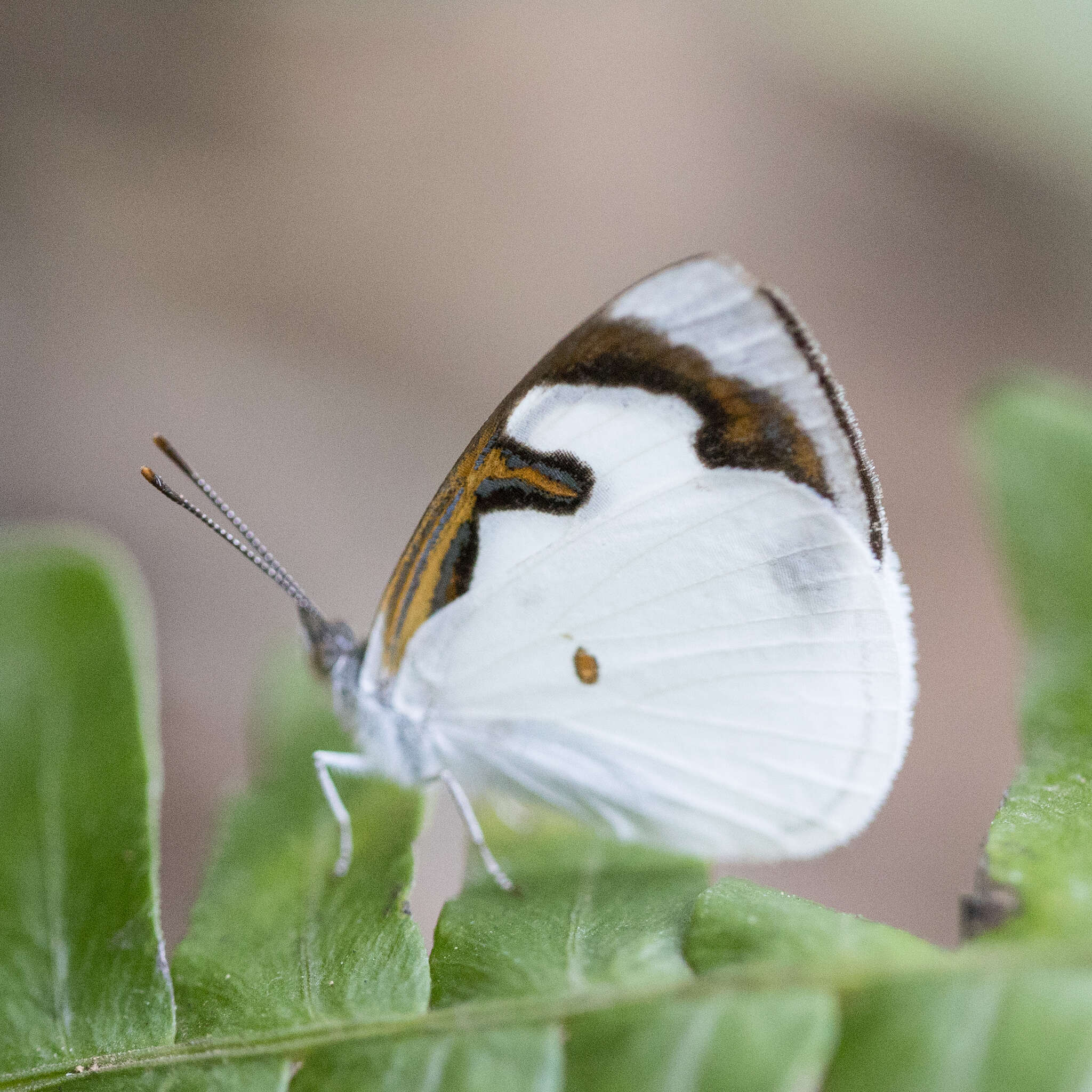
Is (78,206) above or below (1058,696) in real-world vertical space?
above

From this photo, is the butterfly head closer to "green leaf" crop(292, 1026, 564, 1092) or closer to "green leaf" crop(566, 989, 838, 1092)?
"green leaf" crop(292, 1026, 564, 1092)

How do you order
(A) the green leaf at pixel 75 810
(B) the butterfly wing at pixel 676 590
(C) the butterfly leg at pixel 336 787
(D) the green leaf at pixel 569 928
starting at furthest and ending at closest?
(C) the butterfly leg at pixel 336 787
(B) the butterfly wing at pixel 676 590
(A) the green leaf at pixel 75 810
(D) the green leaf at pixel 569 928

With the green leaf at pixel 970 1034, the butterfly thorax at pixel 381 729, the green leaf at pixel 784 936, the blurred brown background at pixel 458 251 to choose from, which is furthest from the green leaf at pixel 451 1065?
the blurred brown background at pixel 458 251

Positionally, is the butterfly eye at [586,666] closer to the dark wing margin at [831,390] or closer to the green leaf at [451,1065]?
the dark wing margin at [831,390]

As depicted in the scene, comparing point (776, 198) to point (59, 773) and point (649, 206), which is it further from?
point (59, 773)

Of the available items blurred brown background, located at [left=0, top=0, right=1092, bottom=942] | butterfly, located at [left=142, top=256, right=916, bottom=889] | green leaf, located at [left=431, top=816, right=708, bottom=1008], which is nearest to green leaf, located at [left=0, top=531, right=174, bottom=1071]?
butterfly, located at [left=142, top=256, right=916, bottom=889]

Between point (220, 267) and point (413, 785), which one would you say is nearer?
point (413, 785)

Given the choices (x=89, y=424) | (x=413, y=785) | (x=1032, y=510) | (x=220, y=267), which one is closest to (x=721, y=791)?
(x=413, y=785)
